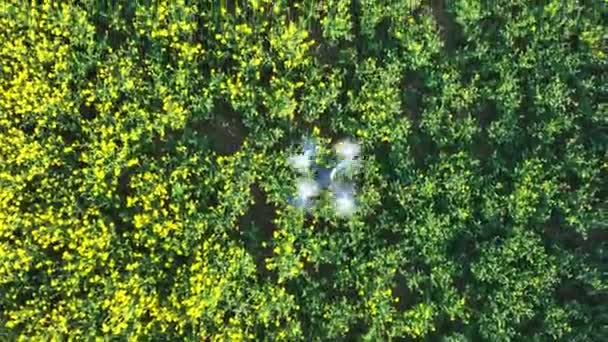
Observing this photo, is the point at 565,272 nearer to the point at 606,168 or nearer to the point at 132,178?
the point at 606,168

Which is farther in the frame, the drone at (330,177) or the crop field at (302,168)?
the drone at (330,177)

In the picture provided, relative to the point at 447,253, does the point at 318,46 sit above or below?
above

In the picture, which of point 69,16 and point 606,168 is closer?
point 69,16

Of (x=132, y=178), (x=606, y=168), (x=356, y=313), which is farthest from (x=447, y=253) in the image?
(x=132, y=178)

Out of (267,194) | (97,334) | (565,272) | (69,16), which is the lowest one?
(97,334)
